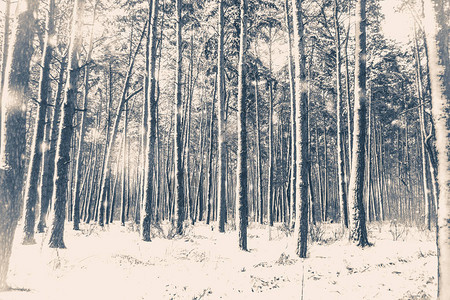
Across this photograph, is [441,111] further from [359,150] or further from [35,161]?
[35,161]

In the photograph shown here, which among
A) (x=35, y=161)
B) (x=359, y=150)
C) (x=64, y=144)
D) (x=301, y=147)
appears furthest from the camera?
(x=35, y=161)

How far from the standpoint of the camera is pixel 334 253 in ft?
27.0

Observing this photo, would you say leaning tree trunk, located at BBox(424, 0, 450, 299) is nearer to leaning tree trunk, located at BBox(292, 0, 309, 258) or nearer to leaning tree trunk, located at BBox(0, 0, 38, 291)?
leaning tree trunk, located at BBox(292, 0, 309, 258)

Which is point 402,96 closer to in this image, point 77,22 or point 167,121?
point 167,121

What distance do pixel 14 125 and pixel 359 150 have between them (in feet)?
28.0

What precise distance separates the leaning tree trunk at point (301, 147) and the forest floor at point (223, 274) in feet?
2.12

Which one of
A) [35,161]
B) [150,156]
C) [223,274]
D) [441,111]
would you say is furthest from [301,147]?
[35,161]

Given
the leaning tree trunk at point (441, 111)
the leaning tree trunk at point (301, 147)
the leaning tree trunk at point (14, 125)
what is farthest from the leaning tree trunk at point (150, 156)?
the leaning tree trunk at point (441, 111)

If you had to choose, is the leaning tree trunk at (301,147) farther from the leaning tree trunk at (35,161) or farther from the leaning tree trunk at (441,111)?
the leaning tree trunk at (35,161)

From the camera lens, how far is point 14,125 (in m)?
4.82

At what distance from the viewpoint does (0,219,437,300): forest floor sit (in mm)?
4844

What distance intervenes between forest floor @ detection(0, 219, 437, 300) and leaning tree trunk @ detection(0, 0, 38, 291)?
1.03m

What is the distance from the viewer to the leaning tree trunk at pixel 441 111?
12.2ft

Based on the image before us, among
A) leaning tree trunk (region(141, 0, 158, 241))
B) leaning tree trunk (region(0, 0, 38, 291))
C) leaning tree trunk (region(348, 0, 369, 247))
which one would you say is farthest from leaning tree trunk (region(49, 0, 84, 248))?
leaning tree trunk (region(348, 0, 369, 247))
